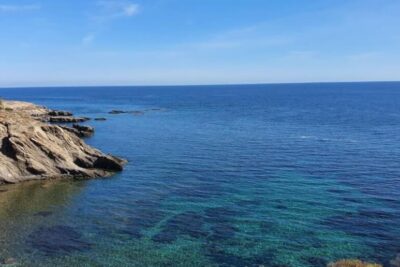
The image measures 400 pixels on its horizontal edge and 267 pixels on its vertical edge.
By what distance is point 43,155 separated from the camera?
220 feet

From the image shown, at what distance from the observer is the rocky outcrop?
6397cm

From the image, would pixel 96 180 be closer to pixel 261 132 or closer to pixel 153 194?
pixel 153 194

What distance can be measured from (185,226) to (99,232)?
838 cm

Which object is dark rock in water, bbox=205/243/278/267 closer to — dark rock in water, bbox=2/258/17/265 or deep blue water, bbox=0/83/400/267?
deep blue water, bbox=0/83/400/267

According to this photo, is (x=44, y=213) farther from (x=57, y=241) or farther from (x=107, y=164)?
(x=107, y=164)

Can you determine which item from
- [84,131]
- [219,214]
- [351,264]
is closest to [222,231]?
[219,214]

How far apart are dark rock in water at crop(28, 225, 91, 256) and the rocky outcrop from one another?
21051mm

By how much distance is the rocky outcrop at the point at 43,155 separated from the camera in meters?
64.0

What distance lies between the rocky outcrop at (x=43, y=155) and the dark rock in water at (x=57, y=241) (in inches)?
829

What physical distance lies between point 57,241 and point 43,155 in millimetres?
28039

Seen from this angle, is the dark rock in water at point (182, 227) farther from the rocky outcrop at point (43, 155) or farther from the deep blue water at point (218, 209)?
the rocky outcrop at point (43, 155)

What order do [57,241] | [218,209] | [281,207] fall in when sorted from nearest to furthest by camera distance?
[57,241]
[218,209]
[281,207]

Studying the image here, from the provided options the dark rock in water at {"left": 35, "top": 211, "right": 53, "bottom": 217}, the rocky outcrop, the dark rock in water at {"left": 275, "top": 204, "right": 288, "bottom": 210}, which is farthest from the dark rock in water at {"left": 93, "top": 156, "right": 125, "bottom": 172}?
the dark rock in water at {"left": 275, "top": 204, "right": 288, "bottom": 210}

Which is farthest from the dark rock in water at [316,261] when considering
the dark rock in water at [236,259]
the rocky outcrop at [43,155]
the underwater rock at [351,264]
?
the rocky outcrop at [43,155]
